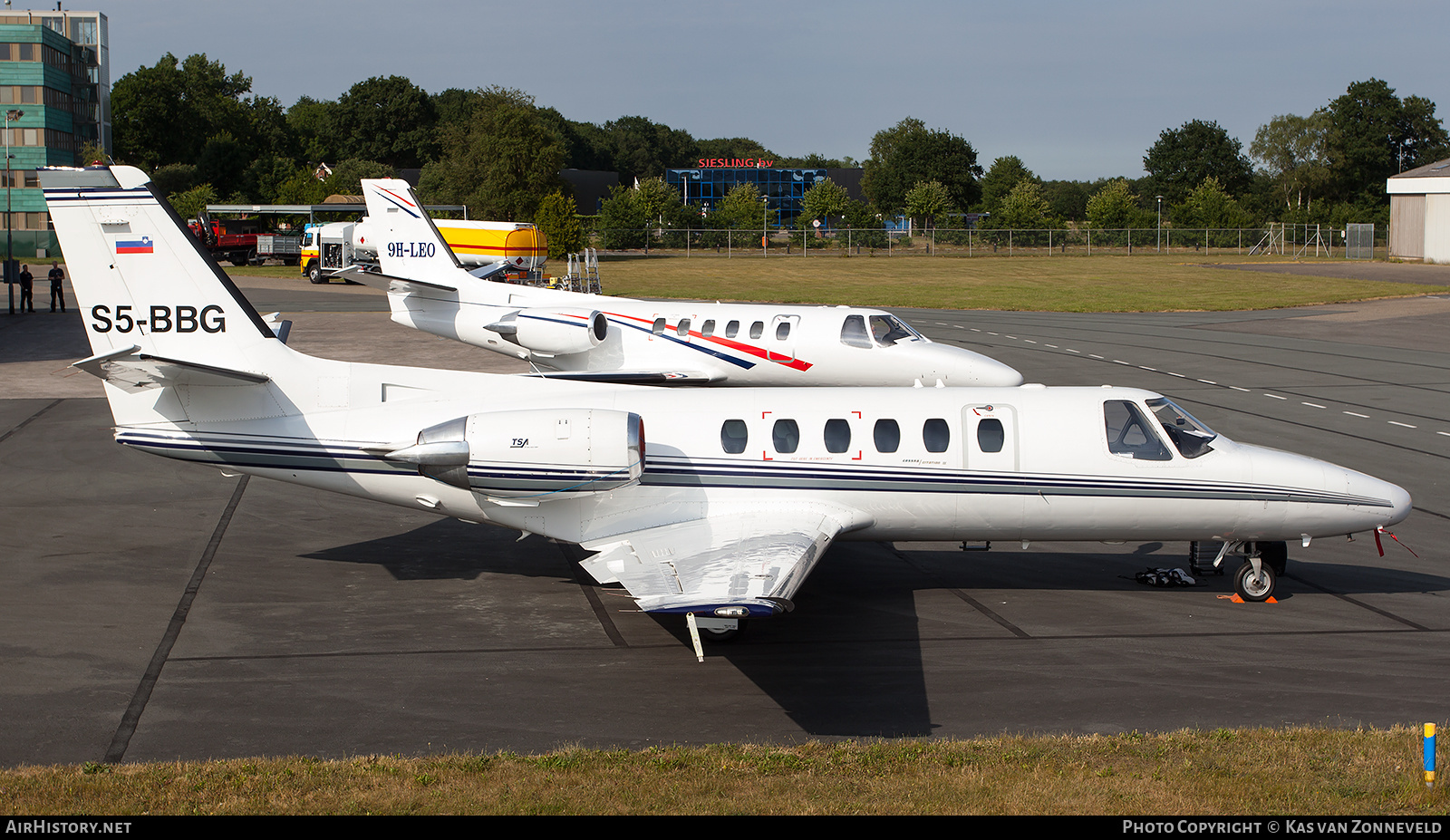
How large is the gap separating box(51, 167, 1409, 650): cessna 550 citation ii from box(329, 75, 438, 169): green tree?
5597 inches

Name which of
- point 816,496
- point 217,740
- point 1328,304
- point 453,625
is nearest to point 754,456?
point 816,496

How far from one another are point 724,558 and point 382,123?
150577 mm

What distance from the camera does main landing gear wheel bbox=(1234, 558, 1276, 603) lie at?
1465 cm

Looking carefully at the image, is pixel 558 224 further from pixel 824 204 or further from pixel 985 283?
pixel 824 204

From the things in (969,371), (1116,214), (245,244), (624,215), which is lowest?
(969,371)

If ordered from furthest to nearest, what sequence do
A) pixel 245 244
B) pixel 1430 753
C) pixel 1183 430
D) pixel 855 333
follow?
pixel 245 244
pixel 855 333
pixel 1183 430
pixel 1430 753

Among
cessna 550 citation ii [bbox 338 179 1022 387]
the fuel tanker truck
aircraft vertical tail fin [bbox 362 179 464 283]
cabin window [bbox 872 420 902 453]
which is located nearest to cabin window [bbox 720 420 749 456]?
cabin window [bbox 872 420 902 453]

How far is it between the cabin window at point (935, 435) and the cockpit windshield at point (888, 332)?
1056 cm

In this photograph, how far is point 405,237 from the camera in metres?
31.7

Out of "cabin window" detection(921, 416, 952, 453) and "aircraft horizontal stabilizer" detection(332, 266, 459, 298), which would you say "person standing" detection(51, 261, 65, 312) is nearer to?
"aircraft horizontal stabilizer" detection(332, 266, 459, 298)

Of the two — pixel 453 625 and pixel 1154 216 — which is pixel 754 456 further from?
pixel 1154 216

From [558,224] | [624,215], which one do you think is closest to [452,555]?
[558,224]

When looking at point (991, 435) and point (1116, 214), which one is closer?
point (991, 435)

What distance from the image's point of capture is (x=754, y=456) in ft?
47.1
